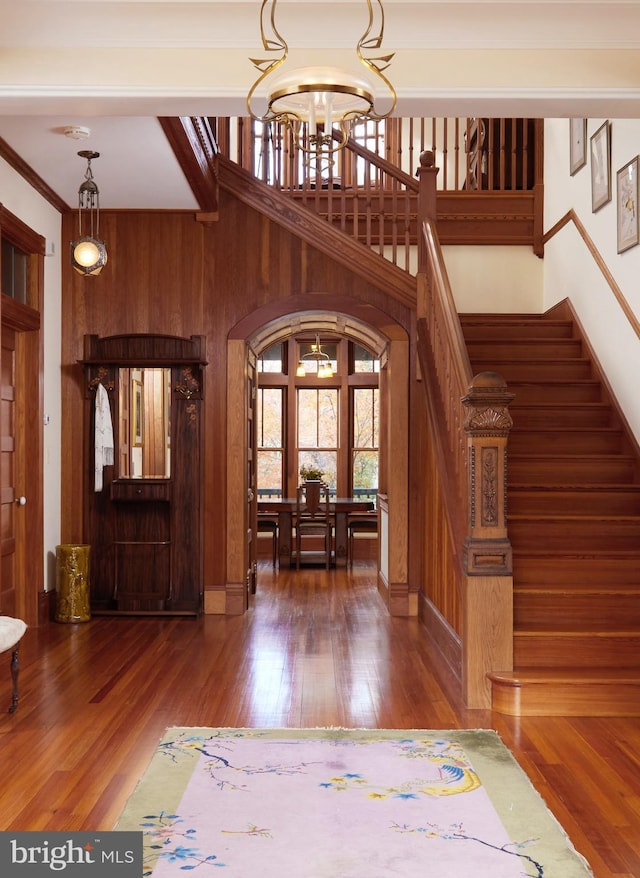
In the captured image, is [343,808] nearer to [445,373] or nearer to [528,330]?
[445,373]

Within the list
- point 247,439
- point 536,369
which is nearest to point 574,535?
point 536,369

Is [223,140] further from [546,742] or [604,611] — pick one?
[546,742]

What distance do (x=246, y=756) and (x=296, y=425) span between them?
9.41 metres

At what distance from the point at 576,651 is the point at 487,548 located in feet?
2.48

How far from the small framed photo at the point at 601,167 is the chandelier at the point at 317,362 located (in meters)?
5.54

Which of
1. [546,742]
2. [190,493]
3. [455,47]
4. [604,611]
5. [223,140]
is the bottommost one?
[546,742]

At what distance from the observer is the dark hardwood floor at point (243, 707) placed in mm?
3562

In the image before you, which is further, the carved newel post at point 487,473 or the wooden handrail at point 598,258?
the wooden handrail at point 598,258

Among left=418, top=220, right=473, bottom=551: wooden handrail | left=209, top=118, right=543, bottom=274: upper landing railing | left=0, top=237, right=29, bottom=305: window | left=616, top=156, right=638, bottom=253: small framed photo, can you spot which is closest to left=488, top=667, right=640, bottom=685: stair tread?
left=418, top=220, right=473, bottom=551: wooden handrail

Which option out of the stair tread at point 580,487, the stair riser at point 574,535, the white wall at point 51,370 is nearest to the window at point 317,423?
the white wall at point 51,370

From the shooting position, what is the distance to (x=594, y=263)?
7441mm

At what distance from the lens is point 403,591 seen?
→ 26.3ft

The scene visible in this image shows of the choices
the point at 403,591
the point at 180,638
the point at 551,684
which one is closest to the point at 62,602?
the point at 180,638

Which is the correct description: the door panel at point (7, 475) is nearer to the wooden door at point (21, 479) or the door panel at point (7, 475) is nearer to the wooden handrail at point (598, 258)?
the wooden door at point (21, 479)
